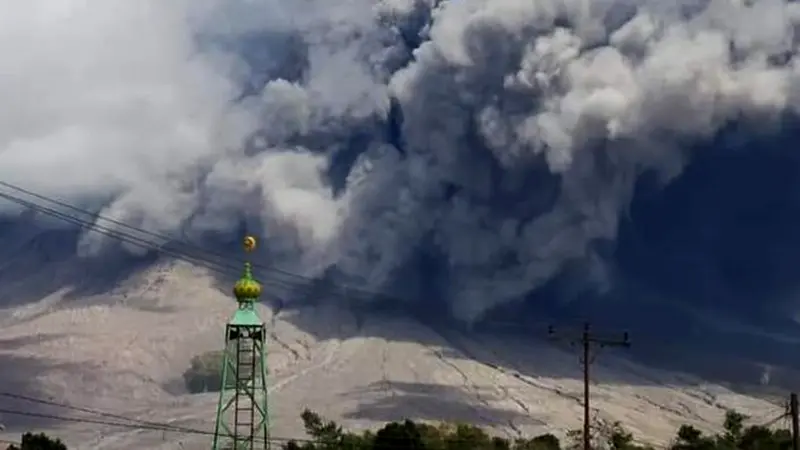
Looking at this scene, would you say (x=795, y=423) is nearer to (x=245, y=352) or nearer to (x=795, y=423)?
(x=795, y=423)

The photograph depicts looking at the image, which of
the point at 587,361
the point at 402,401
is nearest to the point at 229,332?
the point at 587,361

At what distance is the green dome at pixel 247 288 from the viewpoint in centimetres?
3269

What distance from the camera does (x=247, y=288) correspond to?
32.9m

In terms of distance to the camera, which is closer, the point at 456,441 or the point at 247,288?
the point at 247,288

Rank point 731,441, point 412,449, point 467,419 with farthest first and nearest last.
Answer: point 467,419, point 731,441, point 412,449

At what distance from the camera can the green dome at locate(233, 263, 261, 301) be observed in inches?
1287

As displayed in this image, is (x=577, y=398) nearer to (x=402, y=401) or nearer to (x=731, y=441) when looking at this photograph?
(x=402, y=401)

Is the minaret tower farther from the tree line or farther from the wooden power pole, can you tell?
the tree line

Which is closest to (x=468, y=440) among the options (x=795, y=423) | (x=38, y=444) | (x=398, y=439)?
(x=398, y=439)

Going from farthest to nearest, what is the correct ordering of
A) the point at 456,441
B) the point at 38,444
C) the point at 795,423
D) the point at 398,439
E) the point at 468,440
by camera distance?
the point at 468,440
the point at 456,441
the point at 398,439
the point at 38,444
the point at 795,423

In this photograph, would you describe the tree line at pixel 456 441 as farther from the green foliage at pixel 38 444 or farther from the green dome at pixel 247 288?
the green dome at pixel 247 288

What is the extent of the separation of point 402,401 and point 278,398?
14843mm

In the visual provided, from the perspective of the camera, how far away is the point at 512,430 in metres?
113

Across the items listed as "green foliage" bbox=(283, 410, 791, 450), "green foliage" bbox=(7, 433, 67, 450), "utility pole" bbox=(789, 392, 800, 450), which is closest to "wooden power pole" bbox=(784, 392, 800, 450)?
"utility pole" bbox=(789, 392, 800, 450)
